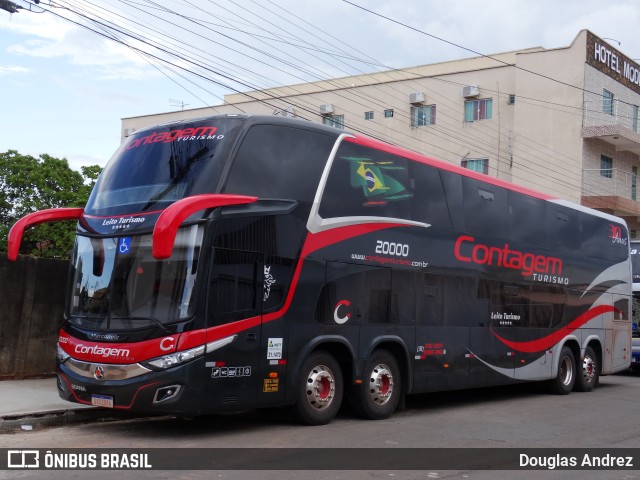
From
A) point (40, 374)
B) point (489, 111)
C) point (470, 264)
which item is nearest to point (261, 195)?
point (470, 264)

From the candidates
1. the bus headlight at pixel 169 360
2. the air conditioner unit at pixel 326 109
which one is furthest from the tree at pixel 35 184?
the bus headlight at pixel 169 360

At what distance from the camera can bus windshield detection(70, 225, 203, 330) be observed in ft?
32.4

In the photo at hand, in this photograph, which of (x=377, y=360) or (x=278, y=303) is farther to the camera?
(x=377, y=360)

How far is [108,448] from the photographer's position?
30.3ft

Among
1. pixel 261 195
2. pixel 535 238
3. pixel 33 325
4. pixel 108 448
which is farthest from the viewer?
pixel 535 238

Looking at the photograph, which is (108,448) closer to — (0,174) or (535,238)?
(535,238)

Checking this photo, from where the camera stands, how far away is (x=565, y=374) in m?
17.8

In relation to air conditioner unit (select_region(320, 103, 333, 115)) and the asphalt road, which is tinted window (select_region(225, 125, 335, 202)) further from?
air conditioner unit (select_region(320, 103, 333, 115))

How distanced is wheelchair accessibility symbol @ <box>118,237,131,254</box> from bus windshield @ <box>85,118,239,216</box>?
0.40m

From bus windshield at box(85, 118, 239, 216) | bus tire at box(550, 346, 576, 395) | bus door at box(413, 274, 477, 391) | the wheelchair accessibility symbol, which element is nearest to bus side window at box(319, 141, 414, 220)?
bus door at box(413, 274, 477, 391)

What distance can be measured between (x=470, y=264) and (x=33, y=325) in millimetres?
7897

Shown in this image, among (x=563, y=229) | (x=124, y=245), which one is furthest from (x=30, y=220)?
(x=563, y=229)

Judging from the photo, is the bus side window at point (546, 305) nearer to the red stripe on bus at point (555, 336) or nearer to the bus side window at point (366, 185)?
the red stripe on bus at point (555, 336)

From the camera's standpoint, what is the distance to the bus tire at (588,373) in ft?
59.7
